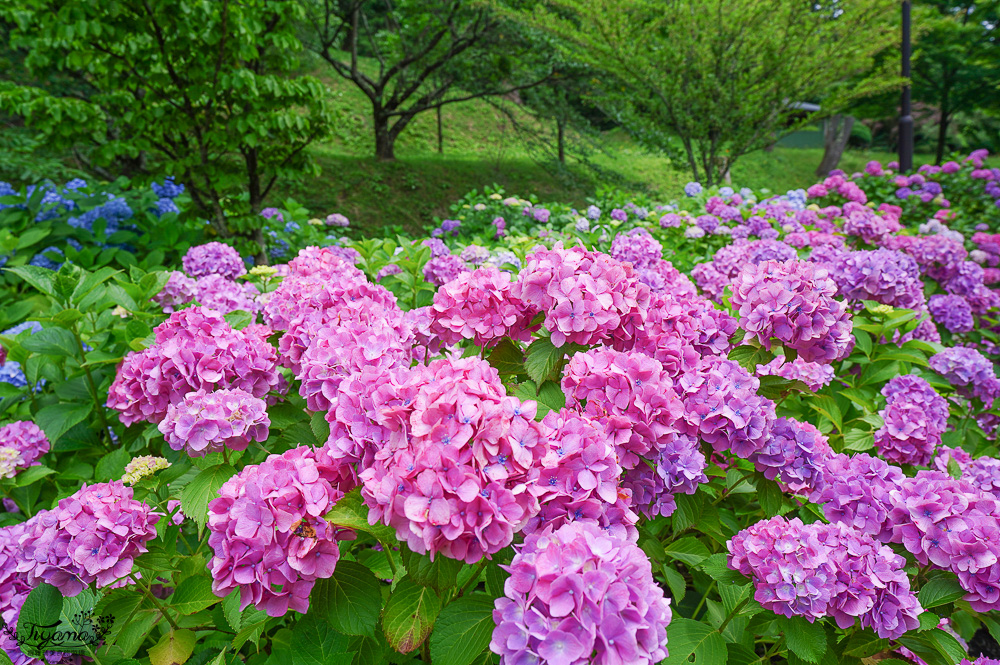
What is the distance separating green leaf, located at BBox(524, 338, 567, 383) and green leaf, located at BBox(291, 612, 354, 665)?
0.71 metres

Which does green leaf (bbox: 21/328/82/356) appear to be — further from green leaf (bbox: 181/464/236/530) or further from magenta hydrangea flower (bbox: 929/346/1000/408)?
magenta hydrangea flower (bbox: 929/346/1000/408)

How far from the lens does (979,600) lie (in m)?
1.25

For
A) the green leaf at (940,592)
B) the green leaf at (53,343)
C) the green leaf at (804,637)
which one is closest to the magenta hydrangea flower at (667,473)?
the green leaf at (804,637)

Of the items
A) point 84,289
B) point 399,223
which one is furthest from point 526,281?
point 399,223

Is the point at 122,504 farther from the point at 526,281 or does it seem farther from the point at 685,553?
the point at 685,553

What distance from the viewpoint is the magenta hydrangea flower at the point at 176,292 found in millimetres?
2459

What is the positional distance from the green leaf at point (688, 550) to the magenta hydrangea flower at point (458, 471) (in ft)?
2.51

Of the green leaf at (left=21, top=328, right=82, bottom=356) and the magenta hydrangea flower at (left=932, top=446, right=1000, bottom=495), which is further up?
the green leaf at (left=21, top=328, right=82, bottom=356)

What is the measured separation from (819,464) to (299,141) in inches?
196

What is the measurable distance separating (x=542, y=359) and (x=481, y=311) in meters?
0.21

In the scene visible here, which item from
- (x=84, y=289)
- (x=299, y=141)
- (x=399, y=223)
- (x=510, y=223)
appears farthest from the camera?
(x=399, y=223)

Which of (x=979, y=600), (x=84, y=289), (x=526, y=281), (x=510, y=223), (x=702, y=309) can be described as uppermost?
(x=526, y=281)

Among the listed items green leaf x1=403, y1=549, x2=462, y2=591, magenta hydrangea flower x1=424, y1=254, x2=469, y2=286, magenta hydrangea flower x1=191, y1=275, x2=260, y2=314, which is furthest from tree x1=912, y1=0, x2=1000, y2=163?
green leaf x1=403, y1=549, x2=462, y2=591

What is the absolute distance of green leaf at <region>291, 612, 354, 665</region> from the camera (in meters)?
1.10
